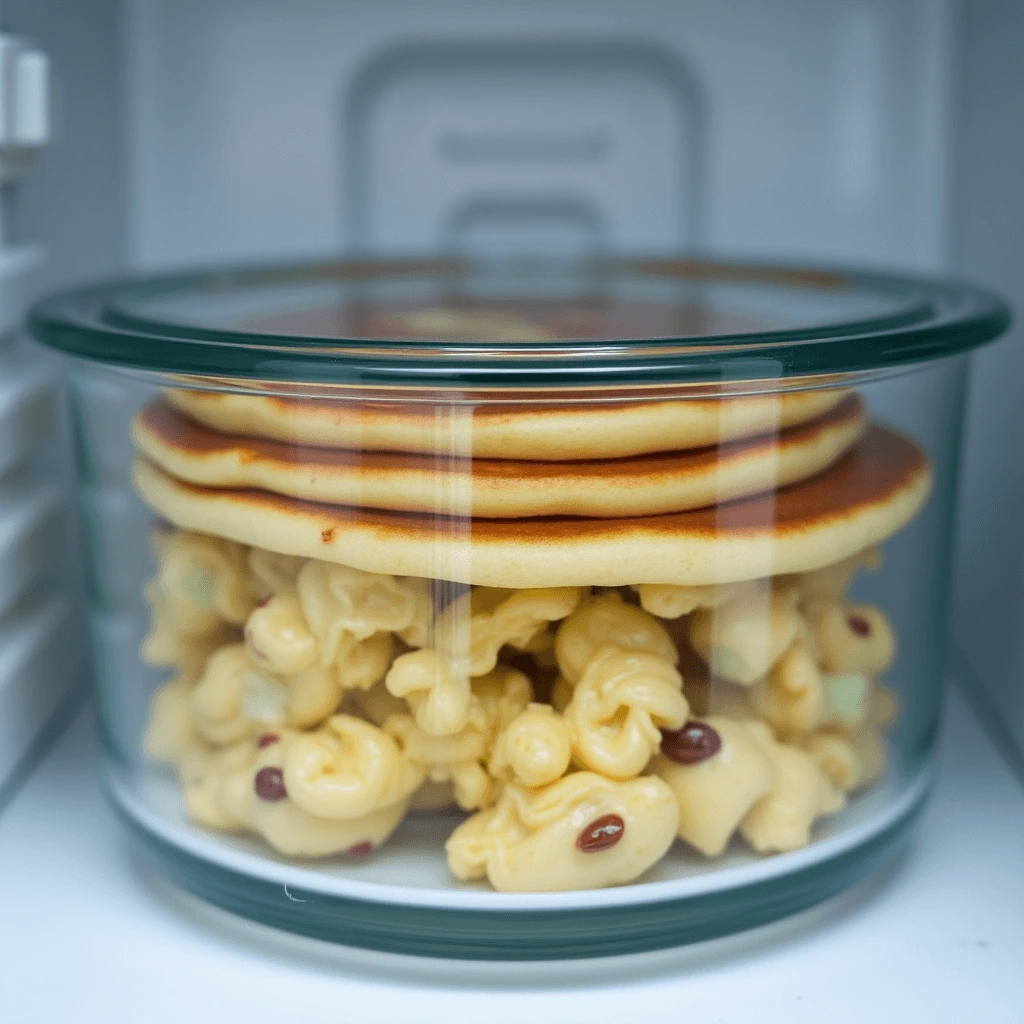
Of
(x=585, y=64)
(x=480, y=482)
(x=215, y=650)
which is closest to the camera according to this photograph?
(x=480, y=482)

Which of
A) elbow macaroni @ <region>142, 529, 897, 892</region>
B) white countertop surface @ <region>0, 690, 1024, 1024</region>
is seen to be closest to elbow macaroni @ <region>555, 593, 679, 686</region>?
elbow macaroni @ <region>142, 529, 897, 892</region>

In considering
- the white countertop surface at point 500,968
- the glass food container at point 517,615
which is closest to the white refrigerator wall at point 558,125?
the glass food container at point 517,615

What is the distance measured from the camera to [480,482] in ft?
1.61

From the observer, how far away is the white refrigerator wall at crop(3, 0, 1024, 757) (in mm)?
855

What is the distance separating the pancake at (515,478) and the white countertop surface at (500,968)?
18 centimetres

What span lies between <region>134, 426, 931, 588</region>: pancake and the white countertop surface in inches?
6.0

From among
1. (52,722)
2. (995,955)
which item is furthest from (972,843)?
(52,722)

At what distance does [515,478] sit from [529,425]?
0.02 meters

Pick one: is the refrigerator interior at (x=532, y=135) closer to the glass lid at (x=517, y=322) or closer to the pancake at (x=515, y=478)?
the glass lid at (x=517, y=322)

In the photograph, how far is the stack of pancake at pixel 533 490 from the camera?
0.49 metres

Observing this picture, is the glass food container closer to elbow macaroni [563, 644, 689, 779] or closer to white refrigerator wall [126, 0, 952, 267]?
elbow macaroni [563, 644, 689, 779]

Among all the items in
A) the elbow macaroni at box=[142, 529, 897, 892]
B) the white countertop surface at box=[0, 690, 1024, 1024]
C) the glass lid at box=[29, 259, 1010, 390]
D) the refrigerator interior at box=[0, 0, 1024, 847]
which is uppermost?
the refrigerator interior at box=[0, 0, 1024, 847]

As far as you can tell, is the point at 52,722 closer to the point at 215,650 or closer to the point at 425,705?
the point at 215,650

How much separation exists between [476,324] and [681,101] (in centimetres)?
30
